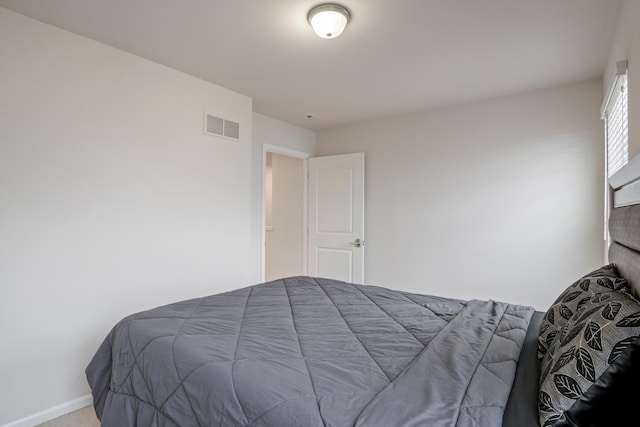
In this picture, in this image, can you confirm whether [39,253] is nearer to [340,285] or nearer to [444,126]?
[340,285]

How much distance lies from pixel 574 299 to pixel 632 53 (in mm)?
1328

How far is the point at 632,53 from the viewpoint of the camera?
1661mm

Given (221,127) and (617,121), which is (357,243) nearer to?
(221,127)

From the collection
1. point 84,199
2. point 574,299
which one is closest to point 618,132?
point 574,299

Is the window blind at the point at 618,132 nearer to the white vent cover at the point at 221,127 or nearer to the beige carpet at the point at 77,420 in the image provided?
the white vent cover at the point at 221,127

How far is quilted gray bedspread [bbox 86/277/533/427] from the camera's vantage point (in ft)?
3.04

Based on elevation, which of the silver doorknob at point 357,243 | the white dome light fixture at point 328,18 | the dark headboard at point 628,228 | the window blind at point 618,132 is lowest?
the silver doorknob at point 357,243

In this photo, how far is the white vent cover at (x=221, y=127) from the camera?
2970mm

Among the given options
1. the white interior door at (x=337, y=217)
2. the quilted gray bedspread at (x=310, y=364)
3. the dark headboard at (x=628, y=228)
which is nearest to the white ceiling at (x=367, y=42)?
the dark headboard at (x=628, y=228)

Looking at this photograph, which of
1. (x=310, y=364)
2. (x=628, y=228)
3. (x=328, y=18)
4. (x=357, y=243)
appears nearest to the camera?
(x=310, y=364)

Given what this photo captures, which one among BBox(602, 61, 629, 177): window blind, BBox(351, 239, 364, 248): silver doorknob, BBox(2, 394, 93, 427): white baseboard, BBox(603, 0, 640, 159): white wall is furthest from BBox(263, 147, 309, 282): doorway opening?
BBox(603, 0, 640, 159): white wall

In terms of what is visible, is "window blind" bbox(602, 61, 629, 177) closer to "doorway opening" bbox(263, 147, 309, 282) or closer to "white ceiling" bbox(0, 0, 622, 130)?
"white ceiling" bbox(0, 0, 622, 130)

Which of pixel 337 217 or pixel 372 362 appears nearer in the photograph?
pixel 372 362

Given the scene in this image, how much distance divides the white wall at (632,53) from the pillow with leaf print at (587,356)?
43.2 inches
